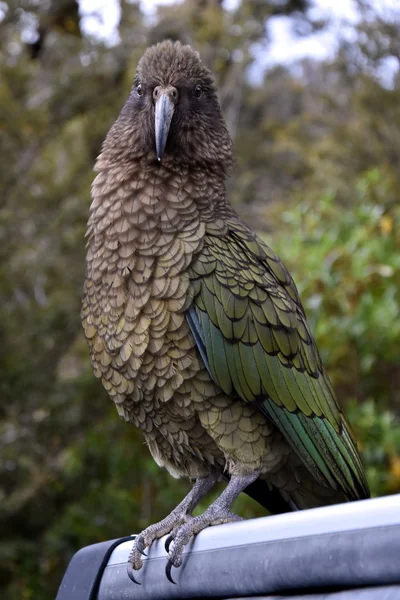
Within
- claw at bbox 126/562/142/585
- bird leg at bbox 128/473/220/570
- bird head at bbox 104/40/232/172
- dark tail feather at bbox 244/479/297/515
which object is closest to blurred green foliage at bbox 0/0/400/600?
dark tail feather at bbox 244/479/297/515

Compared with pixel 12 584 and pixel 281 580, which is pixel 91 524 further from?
pixel 281 580

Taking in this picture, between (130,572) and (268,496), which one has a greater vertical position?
(130,572)

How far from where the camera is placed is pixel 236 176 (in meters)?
13.4

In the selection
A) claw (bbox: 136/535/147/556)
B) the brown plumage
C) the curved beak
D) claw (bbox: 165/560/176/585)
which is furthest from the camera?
the curved beak

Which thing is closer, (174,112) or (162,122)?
(162,122)

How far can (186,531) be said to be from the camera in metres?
2.31

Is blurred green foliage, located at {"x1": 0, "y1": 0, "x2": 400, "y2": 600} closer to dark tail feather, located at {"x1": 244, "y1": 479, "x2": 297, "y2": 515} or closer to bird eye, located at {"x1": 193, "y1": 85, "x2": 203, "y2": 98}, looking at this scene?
dark tail feather, located at {"x1": 244, "y1": 479, "x2": 297, "y2": 515}

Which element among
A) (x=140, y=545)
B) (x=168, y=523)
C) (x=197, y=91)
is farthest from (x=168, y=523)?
(x=197, y=91)

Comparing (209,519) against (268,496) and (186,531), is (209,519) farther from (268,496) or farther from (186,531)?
(268,496)

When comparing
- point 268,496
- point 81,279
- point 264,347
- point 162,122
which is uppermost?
point 81,279

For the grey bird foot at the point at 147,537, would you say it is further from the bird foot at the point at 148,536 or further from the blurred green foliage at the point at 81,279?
the blurred green foliage at the point at 81,279

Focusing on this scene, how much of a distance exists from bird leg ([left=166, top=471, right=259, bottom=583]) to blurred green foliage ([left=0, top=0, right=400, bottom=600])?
216cm

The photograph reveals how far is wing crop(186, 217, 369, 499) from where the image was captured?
8.29ft

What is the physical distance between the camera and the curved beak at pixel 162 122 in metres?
2.62
